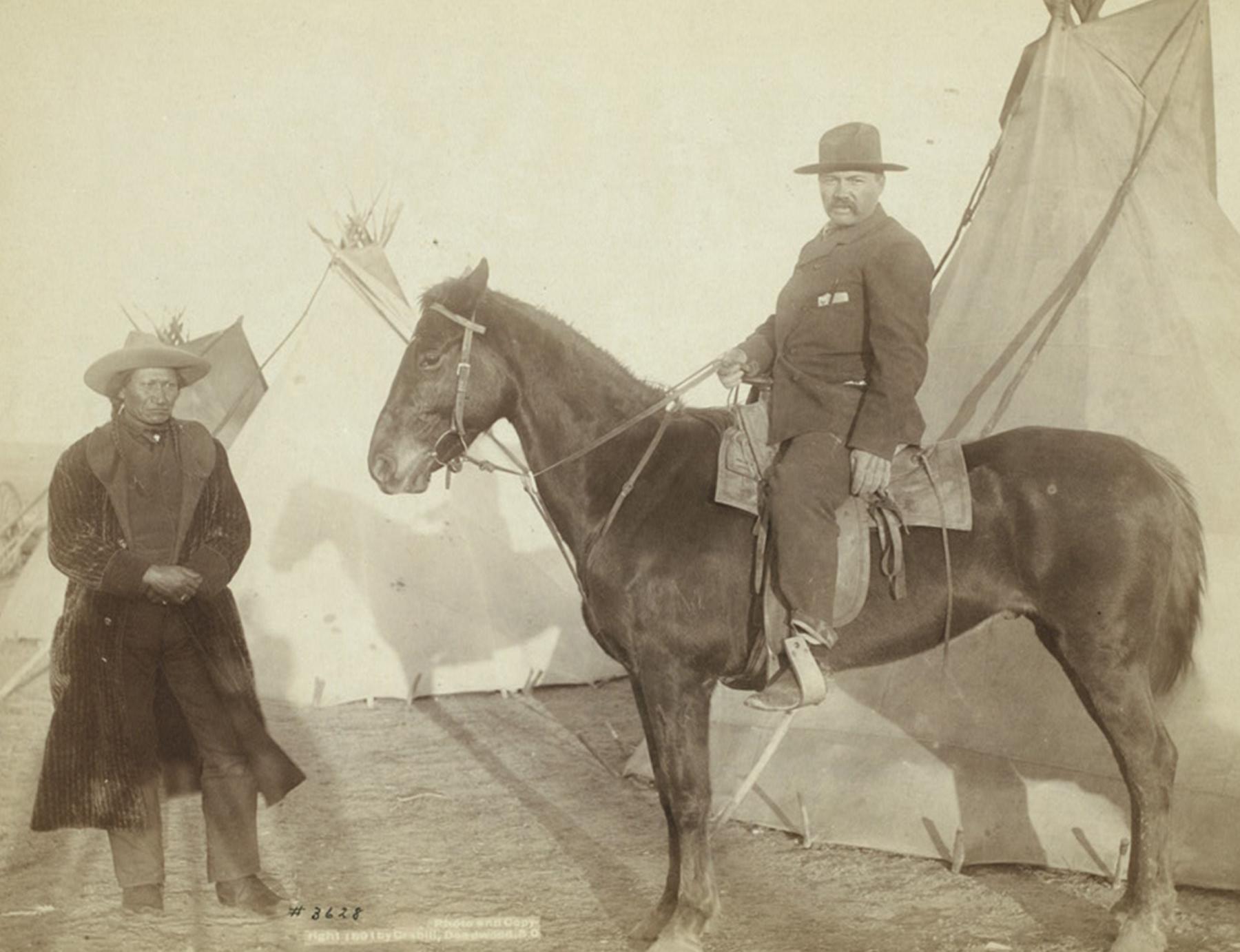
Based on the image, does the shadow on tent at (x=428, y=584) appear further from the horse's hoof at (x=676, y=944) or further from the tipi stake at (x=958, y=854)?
the horse's hoof at (x=676, y=944)

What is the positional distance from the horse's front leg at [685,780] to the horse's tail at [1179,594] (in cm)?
206

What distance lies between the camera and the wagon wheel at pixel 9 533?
9688 mm

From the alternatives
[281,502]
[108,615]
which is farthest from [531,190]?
[108,615]

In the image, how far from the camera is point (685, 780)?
4066mm

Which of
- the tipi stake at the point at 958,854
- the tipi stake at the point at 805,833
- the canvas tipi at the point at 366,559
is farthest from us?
the canvas tipi at the point at 366,559

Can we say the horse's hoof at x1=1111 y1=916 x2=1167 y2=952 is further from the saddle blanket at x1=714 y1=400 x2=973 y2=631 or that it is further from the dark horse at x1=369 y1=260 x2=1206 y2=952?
the saddle blanket at x1=714 y1=400 x2=973 y2=631

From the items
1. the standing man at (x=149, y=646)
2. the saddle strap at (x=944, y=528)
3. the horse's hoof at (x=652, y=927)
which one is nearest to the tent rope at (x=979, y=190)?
the saddle strap at (x=944, y=528)

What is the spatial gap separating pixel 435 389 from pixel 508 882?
256 cm

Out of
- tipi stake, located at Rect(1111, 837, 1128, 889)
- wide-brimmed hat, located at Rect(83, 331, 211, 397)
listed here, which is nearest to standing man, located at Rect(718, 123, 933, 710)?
tipi stake, located at Rect(1111, 837, 1128, 889)

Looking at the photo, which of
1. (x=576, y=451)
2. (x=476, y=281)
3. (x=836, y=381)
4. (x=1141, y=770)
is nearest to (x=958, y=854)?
(x=1141, y=770)

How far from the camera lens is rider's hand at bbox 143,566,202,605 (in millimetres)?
4219

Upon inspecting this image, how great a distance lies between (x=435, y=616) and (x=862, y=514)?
573 centimetres

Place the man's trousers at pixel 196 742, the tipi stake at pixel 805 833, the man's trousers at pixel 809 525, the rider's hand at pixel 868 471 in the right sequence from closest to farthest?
the man's trousers at pixel 809 525
the rider's hand at pixel 868 471
the man's trousers at pixel 196 742
the tipi stake at pixel 805 833

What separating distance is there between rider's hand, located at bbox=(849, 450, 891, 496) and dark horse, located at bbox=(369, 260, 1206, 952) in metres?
0.42
